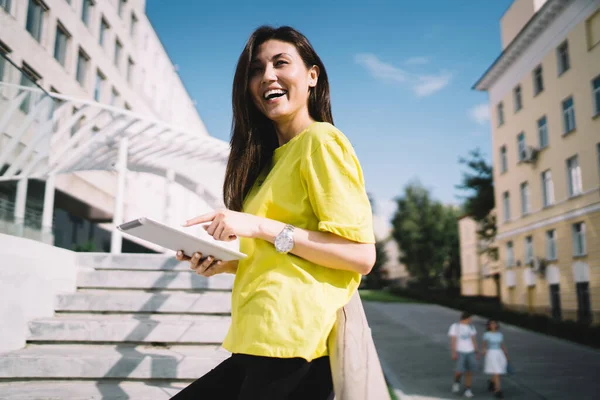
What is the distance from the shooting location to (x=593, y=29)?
20297 millimetres

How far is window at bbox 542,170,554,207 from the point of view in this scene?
24.6 m

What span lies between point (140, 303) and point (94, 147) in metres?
9.10

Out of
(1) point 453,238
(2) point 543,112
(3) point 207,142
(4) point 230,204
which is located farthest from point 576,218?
(1) point 453,238

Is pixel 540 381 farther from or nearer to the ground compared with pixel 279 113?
nearer to the ground

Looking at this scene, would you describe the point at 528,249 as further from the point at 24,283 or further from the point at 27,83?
the point at 24,283

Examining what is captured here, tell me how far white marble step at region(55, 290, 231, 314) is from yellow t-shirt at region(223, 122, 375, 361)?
11.7 ft

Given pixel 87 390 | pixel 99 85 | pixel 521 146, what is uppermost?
pixel 99 85

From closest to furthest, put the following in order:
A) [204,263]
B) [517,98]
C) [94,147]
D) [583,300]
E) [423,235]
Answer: [204,263], [94,147], [583,300], [517,98], [423,235]

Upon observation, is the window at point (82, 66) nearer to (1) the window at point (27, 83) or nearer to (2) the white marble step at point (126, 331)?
(1) the window at point (27, 83)

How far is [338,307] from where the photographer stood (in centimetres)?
124

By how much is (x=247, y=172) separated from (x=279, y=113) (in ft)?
0.70

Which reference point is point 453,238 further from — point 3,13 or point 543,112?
point 3,13

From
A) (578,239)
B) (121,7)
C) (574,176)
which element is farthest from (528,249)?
(121,7)

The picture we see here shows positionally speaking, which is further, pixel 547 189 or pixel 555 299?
pixel 547 189
